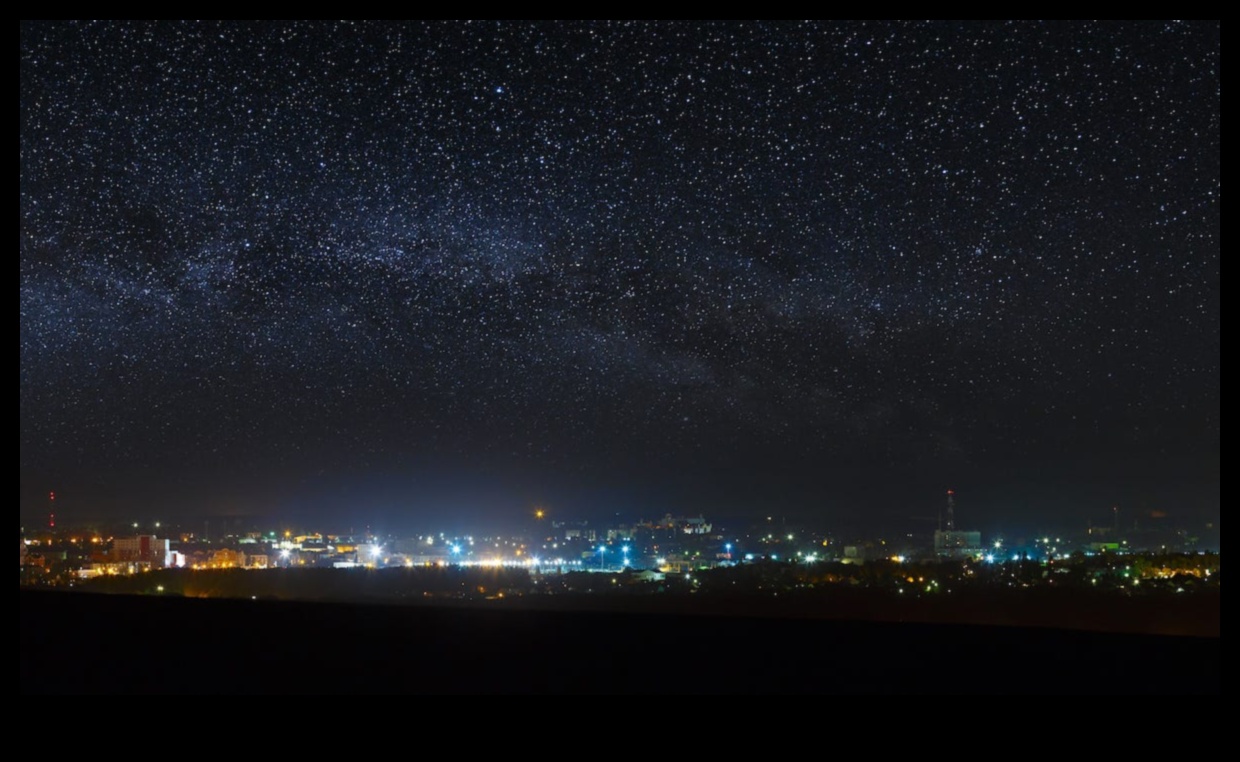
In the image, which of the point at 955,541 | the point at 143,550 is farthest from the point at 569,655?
the point at 955,541

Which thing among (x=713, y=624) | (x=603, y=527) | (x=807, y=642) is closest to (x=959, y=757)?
(x=807, y=642)

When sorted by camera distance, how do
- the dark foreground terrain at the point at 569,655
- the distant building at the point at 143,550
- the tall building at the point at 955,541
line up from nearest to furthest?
the dark foreground terrain at the point at 569,655 → the distant building at the point at 143,550 → the tall building at the point at 955,541

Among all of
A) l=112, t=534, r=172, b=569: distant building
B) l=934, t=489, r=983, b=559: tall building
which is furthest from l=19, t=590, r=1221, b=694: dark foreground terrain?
l=934, t=489, r=983, b=559: tall building

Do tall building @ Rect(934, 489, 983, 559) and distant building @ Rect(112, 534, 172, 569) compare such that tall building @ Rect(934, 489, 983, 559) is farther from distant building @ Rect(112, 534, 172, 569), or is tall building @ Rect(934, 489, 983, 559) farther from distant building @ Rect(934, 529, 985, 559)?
distant building @ Rect(112, 534, 172, 569)

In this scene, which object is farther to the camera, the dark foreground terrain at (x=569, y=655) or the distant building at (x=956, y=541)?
the distant building at (x=956, y=541)

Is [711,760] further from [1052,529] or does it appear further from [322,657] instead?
[1052,529]

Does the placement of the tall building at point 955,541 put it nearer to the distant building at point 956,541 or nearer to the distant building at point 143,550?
the distant building at point 956,541

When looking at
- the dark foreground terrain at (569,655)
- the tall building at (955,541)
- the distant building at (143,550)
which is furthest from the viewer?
the tall building at (955,541)

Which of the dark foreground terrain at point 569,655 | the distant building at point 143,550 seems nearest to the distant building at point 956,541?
the dark foreground terrain at point 569,655

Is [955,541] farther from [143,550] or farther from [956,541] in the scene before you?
[143,550]
